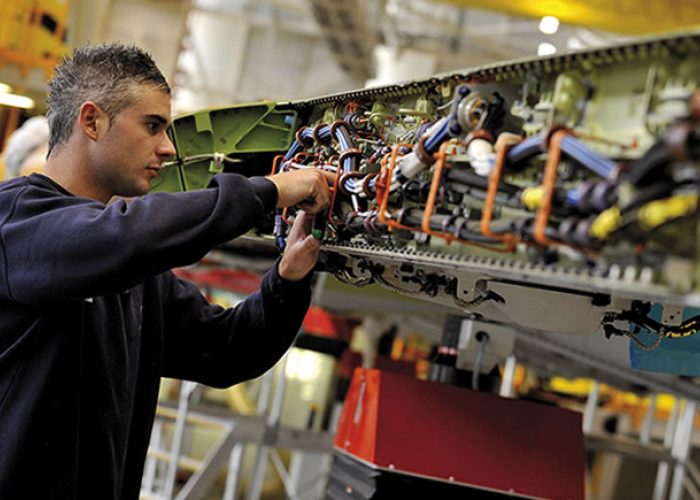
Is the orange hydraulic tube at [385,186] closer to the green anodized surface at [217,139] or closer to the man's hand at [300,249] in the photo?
the man's hand at [300,249]

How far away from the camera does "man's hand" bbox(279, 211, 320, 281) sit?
2424mm

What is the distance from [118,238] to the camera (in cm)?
177

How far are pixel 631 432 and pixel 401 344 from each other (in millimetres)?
3934

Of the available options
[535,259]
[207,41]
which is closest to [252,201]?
[535,259]

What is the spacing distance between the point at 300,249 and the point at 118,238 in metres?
0.75

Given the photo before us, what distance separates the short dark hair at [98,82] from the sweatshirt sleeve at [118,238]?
0.34 m

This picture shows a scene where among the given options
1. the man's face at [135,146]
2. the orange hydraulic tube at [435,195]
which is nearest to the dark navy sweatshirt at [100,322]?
the man's face at [135,146]

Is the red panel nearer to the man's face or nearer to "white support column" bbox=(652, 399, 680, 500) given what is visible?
the man's face

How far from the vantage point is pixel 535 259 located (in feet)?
5.24

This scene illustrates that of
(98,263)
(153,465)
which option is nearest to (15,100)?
(153,465)

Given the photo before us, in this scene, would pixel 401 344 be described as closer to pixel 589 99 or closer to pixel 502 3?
pixel 502 3

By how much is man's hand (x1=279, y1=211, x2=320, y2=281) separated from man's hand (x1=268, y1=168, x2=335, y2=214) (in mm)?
162

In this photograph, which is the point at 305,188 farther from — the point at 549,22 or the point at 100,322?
the point at 549,22

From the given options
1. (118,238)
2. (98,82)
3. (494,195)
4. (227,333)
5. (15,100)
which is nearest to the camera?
(494,195)
